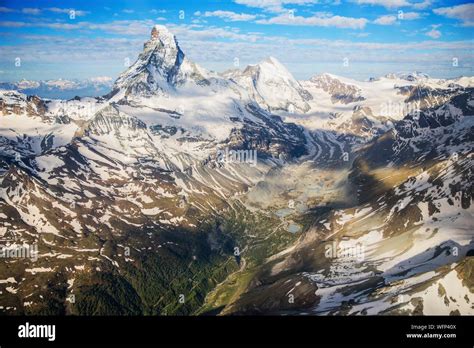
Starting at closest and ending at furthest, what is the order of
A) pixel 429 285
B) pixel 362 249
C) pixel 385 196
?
pixel 429 285 < pixel 362 249 < pixel 385 196

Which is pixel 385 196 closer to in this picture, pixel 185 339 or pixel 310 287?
pixel 310 287

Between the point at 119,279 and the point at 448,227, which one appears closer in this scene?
the point at 448,227

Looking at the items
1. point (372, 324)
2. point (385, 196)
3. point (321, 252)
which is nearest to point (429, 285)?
point (372, 324)

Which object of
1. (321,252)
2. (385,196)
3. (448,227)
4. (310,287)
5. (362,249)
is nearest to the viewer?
(310,287)

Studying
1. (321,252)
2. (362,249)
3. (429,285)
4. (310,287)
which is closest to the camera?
(429,285)

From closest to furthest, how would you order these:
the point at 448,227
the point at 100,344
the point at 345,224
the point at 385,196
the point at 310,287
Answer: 1. the point at 100,344
2. the point at 310,287
3. the point at 448,227
4. the point at 345,224
5. the point at 385,196

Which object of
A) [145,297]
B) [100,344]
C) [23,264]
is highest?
[100,344]

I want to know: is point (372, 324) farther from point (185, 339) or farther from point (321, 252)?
point (321, 252)

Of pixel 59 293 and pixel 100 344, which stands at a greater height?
pixel 100 344

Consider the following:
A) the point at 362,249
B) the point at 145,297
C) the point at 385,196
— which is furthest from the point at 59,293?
the point at 385,196
